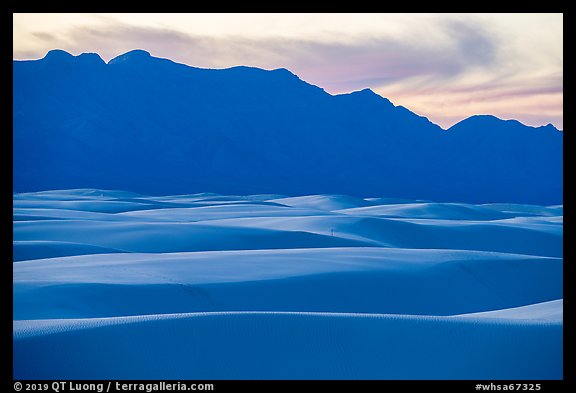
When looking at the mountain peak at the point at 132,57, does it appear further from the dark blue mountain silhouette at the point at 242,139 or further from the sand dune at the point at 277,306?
the sand dune at the point at 277,306

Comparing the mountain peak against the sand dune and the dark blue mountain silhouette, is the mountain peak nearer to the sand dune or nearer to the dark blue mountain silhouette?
the dark blue mountain silhouette

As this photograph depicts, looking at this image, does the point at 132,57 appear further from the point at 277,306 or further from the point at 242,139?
the point at 277,306

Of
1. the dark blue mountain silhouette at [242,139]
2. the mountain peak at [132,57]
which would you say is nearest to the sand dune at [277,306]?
the dark blue mountain silhouette at [242,139]

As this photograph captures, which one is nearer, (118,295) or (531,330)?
(531,330)

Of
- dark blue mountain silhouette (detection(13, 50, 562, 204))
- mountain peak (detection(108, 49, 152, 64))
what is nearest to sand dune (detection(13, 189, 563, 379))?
dark blue mountain silhouette (detection(13, 50, 562, 204))

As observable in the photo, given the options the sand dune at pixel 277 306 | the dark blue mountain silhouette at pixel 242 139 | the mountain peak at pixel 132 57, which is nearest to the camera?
the sand dune at pixel 277 306

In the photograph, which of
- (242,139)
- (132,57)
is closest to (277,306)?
(242,139)

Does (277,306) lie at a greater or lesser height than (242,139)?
lesser
